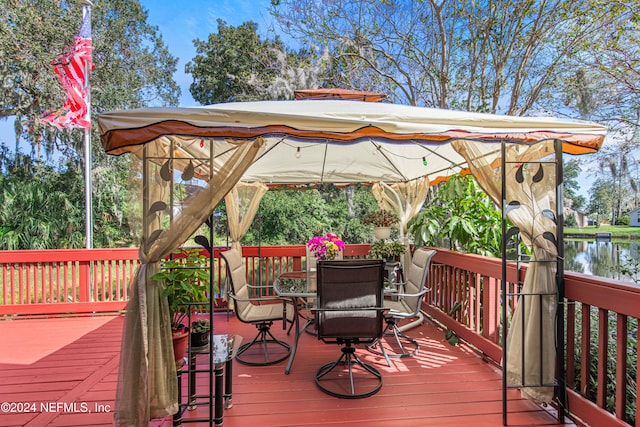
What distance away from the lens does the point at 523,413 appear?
218 centimetres

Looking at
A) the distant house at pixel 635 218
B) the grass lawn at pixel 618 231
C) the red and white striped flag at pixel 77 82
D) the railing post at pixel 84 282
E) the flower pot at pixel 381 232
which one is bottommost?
the railing post at pixel 84 282

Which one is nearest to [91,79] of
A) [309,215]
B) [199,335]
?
[309,215]

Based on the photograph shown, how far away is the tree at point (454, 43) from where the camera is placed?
17.0 feet

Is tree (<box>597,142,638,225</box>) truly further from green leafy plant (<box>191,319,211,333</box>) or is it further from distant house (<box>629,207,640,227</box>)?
green leafy plant (<box>191,319,211,333</box>)

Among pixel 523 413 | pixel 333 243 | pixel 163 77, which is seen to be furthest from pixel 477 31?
pixel 163 77

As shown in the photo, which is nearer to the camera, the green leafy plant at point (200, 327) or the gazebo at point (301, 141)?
the gazebo at point (301, 141)

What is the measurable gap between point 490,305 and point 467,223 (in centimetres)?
103

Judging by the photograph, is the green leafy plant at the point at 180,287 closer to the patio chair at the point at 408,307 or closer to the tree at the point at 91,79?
the patio chair at the point at 408,307

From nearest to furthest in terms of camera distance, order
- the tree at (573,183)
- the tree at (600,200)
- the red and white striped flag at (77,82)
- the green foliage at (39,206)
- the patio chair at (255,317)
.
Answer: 1. the patio chair at (255,317)
2. the red and white striped flag at (77,82)
3. the tree at (573,183)
4. the tree at (600,200)
5. the green foliage at (39,206)

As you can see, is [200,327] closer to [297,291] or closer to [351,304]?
[297,291]

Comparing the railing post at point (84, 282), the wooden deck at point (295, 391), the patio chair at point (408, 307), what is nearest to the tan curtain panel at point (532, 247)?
the wooden deck at point (295, 391)

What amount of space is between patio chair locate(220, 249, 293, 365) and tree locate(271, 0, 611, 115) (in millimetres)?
4978

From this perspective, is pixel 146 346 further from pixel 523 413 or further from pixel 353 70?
pixel 353 70

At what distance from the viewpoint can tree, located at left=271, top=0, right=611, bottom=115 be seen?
5.17 meters
